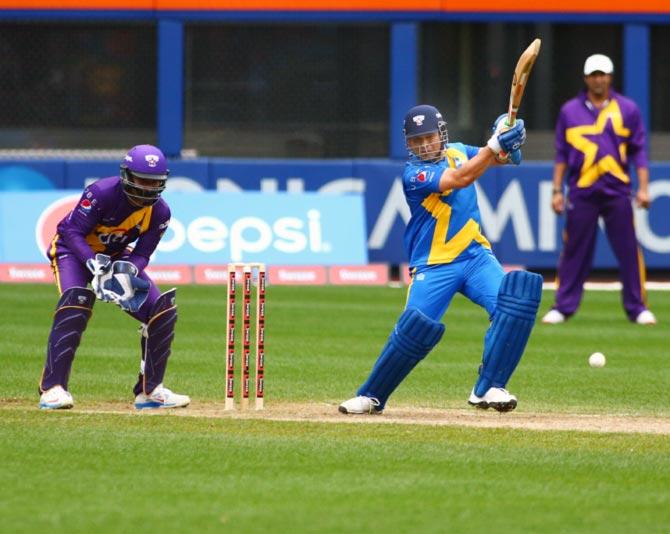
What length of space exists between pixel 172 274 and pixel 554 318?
5.23 metres

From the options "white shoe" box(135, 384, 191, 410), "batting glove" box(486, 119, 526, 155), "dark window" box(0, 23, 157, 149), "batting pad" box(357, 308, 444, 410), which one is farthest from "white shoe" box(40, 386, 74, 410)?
"dark window" box(0, 23, 157, 149)

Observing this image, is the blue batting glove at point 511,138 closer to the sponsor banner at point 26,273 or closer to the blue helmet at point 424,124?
the blue helmet at point 424,124

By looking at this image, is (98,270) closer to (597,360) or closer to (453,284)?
(453,284)

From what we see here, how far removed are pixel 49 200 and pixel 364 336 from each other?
6.38 metres

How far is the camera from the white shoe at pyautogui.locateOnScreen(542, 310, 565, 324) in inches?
569

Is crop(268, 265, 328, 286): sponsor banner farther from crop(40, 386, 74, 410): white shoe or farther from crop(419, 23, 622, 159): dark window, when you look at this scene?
crop(40, 386, 74, 410): white shoe

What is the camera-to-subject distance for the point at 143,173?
8.92 meters

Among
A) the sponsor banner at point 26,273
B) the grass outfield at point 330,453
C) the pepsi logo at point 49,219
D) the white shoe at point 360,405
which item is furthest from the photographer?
the pepsi logo at point 49,219

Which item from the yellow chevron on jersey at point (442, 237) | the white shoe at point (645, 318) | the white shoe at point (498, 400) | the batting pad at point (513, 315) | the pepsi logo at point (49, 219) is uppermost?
the pepsi logo at point (49, 219)

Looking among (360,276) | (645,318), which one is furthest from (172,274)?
(645,318)

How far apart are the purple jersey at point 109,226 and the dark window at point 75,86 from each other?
36.1 ft

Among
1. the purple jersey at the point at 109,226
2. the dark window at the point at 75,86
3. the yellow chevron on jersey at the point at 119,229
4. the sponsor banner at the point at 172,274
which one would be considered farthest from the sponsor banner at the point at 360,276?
the yellow chevron on jersey at the point at 119,229

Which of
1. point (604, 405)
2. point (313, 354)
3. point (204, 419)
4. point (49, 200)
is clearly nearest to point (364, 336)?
point (313, 354)

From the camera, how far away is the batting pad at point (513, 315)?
883 cm
